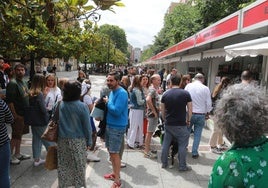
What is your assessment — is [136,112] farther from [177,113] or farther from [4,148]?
[4,148]

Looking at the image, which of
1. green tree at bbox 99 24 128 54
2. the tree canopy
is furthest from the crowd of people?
green tree at bbox 99 24 128 54

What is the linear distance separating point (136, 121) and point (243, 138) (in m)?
4.90

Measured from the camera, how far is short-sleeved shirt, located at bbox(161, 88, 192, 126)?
5.04m

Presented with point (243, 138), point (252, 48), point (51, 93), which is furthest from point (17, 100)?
point (243, 138)

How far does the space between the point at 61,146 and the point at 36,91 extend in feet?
5.22

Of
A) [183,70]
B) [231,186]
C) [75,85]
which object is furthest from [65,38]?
[183,70]

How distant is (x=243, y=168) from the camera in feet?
5.18

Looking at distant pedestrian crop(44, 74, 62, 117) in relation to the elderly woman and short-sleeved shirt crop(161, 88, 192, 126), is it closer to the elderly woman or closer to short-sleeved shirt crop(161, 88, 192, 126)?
short-sleeved shirt crop(161, 88, 192, 126)

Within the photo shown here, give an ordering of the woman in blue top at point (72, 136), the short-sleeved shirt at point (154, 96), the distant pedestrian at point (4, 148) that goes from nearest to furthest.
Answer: the distant pedestrian at point (4, 148), the woman in blue top at point (72, 136), the short-sleeved shirt at point (154, 96)

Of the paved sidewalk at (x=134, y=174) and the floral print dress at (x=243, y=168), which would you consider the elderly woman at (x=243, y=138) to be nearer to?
the floral print dress at (x=243, y=168)

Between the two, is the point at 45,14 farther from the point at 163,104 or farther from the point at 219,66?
the point at 219,66

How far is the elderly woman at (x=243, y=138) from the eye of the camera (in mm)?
1590

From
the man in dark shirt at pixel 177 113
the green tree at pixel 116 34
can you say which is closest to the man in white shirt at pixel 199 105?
the man in dark shirt at pixel 177 113

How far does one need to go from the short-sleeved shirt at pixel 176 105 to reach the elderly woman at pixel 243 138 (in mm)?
3219
